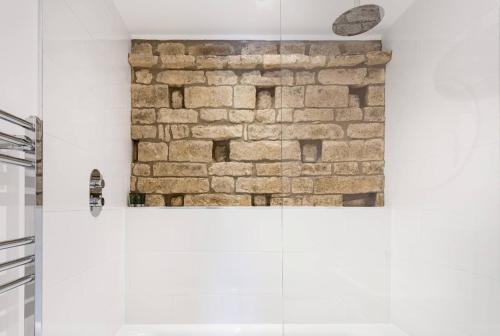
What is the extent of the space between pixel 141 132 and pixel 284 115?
789 millimetres

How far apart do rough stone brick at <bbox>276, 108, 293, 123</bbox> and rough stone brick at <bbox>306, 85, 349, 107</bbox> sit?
13cm

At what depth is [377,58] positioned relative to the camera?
1.77m

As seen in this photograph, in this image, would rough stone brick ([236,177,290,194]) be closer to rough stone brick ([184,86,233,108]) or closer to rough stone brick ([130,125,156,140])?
rough stone brick ([184,86,233,108])

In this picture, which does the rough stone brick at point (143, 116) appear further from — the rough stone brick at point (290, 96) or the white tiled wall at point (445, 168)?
the white tiled wall at point (445, 168)

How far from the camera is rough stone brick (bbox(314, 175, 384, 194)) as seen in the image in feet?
5.85

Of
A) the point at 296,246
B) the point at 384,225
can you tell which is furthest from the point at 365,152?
the point at 296,246

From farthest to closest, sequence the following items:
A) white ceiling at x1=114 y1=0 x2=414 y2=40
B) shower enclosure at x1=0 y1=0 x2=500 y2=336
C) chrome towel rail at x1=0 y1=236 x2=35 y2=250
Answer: white ceiling at x1=114 y1=0 x2=414 y2=40 → shower enclosure at x1=0 y1=0 x2=500 y2=336 → chrome towel rail at x1=0 y1=236 x2=35 y2=250

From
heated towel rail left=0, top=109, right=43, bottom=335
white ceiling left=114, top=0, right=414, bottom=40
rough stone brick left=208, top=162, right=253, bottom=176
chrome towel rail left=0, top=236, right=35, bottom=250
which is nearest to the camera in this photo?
chrome towel rail left=0, top=236, right=35, bottom=250

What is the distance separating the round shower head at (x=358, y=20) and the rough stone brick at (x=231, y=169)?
2.69 feet

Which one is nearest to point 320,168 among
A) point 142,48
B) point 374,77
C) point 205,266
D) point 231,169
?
point 374,77

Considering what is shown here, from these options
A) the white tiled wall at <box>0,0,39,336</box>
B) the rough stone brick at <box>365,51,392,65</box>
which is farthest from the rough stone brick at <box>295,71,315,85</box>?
the white tiled wall at <box>0,0,39,336</box>

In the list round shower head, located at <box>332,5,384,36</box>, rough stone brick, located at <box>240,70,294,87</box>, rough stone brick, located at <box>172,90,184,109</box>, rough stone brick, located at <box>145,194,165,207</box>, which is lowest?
rough stone brick, located at <box>145,194,165,207</box>

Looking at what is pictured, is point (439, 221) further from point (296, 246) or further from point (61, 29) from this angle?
point (61, 29)

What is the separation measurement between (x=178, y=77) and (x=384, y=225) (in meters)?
1.31
